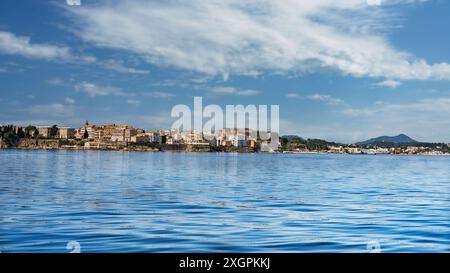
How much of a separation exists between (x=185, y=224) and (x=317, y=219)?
181cm

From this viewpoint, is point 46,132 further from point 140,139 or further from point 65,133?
point 140,139

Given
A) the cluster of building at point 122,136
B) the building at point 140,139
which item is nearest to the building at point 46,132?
the cluster of building at point 122,136

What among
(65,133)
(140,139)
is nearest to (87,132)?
(65,133)

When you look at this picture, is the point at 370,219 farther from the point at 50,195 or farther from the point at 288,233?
the point at 50,195

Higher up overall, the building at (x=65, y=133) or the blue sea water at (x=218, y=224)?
the building at (x=65, y=133)

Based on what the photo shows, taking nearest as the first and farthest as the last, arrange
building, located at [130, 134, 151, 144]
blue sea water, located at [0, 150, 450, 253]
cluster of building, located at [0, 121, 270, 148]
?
blue sea water, located at [0, 150, 450, 253] → cluster of building, located at [0, 121, 270, 148] → building, located at [130, 134, 151, 144]

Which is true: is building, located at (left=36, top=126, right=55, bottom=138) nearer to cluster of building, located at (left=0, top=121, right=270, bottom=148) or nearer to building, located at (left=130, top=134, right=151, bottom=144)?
cluster of building, located at (left=0, top=121, right=270, bottom=148)

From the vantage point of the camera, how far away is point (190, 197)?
36.0 ft

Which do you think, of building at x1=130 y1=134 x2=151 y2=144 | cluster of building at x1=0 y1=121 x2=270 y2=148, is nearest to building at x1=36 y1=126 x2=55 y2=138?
cluster of building at x1=0 y1=121 x2=270 y2=148

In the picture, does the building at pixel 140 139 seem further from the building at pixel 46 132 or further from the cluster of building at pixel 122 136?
the building at pixel 46 132

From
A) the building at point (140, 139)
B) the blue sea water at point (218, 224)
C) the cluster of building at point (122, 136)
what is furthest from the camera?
the building at point (140, 139)
